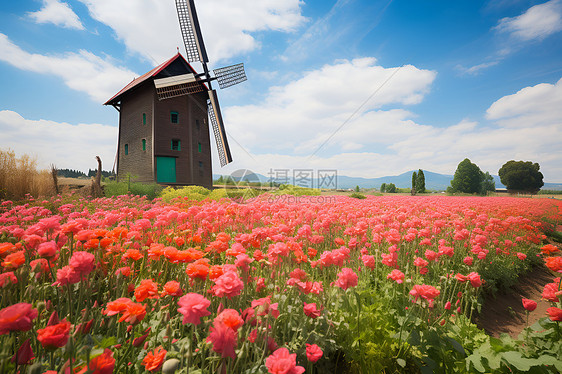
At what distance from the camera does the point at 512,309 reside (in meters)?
3.91

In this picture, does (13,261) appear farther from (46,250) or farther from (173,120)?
(173,120)

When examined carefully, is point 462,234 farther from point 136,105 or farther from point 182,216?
point 136,105

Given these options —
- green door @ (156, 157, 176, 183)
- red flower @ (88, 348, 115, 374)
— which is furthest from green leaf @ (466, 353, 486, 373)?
green door @ (156, 157, 176, 183)

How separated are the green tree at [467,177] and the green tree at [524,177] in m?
9.11

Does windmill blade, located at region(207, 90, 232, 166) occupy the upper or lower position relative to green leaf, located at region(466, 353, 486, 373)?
upper

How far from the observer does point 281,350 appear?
113 centimetres

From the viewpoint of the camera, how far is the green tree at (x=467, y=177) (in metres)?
52.2

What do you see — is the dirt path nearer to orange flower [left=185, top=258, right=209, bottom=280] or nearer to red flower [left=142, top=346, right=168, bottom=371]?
orange flower [left=185, top=258, right=209, bottom=280]

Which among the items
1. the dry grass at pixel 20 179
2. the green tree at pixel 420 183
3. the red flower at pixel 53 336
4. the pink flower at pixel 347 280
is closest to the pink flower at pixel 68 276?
the red flower at pixel 53 336

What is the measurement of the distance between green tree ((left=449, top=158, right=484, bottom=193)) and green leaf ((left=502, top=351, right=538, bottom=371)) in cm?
6561

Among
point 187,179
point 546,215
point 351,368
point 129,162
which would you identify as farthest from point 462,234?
point 129,162

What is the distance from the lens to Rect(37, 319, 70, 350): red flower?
0.97m

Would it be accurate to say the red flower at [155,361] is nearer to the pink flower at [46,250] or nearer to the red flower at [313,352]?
the red flower at [313,352]

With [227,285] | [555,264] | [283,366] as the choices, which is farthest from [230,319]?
[555,264]
